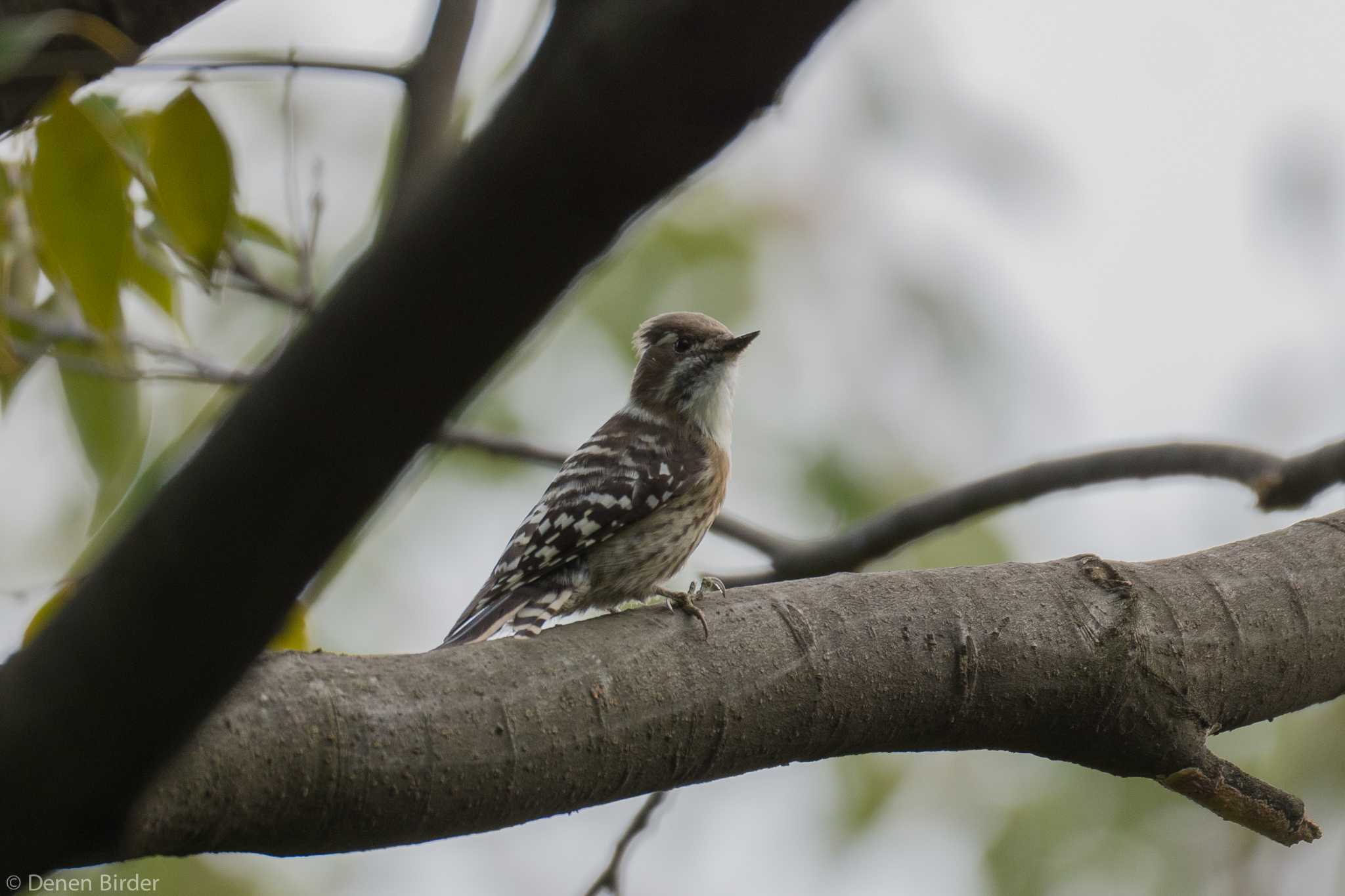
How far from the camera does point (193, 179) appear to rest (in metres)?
2.46

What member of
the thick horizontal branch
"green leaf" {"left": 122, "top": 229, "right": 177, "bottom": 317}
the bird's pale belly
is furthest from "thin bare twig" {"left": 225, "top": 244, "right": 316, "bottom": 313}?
the thick horizontal branch

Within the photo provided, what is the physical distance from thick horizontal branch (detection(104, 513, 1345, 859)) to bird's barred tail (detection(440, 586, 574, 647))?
Result: 1.07 meters

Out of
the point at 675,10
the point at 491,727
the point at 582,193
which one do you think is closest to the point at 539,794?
the point at 491,727

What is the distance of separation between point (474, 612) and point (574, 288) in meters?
2.68

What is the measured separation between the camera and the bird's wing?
377 centimetres

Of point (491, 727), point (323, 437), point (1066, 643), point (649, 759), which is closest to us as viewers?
point (323, 437)

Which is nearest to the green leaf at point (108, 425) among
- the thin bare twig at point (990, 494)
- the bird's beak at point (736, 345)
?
the thin bare twig at point (990, 494)

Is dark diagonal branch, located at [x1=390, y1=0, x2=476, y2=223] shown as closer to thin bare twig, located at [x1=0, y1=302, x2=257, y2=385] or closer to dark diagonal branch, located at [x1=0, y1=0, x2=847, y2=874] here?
thin bare twig, located at [x1=0, y1=302, x2=257, y2=385]

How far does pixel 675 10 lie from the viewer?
96 centimetres

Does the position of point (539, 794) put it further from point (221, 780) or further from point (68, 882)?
point (68, 882)

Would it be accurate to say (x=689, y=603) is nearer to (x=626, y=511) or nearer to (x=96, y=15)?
(x=626, y=511)

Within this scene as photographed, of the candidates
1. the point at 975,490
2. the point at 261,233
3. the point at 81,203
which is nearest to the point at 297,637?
the point at 81,203

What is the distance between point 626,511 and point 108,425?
5.62ft

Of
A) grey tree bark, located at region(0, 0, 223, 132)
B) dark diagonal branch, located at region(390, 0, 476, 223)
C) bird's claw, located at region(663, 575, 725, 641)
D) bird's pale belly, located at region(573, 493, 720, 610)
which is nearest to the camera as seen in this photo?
bird's claw, located at region(663, 575, 725, 641)
